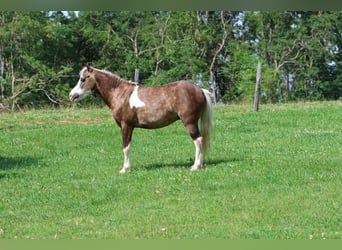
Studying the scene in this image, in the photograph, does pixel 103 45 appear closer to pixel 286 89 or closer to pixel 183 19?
pixel 183 19

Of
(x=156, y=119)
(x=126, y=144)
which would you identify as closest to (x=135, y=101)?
(x=156, y=119)

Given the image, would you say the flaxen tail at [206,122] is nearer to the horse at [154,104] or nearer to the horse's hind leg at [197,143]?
the horse at [154,104]

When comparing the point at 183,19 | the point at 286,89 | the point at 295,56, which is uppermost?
the point at 183,19

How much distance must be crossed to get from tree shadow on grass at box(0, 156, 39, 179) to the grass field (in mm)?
21

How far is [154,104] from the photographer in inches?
375

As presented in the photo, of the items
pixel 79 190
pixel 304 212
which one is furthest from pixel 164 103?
pixel 304 212

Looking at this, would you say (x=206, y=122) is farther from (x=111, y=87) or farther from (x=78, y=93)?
(x=78, y=93)

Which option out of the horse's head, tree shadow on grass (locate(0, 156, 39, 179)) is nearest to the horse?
the horse's head

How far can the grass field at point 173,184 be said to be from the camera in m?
5.68

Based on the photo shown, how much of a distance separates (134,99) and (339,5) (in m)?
8.47

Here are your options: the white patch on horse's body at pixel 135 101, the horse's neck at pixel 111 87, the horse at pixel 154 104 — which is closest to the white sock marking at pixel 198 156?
the horse at pixel 154 104

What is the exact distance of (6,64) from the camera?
35.2m

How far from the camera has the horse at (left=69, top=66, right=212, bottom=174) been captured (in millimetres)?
9328

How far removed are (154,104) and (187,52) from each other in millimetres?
27207
